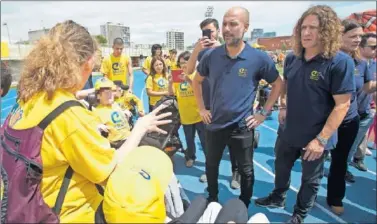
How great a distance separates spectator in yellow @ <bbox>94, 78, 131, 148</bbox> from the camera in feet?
7.81

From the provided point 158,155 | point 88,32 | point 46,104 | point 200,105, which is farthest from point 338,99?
point 46,104

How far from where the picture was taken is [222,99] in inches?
75.0

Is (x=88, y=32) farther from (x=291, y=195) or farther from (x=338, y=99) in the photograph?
(x=291, y=195)

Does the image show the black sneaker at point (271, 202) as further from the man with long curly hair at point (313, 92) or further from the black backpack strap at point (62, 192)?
the black backpack strap at point (62, 192)

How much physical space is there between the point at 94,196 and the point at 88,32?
56cm

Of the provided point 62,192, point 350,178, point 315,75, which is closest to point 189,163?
point 350,178

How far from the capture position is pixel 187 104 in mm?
3152

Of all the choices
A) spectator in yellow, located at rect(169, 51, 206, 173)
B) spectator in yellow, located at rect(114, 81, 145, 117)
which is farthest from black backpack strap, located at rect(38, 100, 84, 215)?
spectator in yellow, located at rect(114, 81, 145, 117)

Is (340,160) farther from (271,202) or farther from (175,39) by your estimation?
(175,39)

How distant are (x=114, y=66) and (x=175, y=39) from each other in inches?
111

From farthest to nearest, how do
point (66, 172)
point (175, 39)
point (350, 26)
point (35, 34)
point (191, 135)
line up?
point (191, 135)
point (350, 26)
point (175, 39)
point (35, 34)
point (66, 172)

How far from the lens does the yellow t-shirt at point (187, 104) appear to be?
3.15m

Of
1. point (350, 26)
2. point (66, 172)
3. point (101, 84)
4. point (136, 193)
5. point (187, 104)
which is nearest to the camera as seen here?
point (136, 193)

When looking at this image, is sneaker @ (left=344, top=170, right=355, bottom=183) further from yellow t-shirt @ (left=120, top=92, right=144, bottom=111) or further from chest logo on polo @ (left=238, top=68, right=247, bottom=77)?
yellow t-shirt @ (left=120, top=92, right=144, bottom=111)
